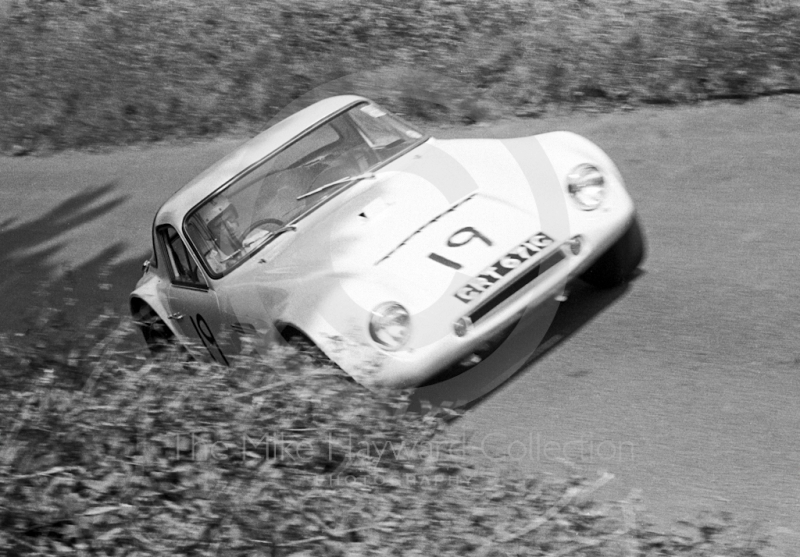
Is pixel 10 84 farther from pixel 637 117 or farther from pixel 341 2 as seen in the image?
pixel 637 117

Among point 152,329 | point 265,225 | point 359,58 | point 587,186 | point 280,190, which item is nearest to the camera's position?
point 587,186

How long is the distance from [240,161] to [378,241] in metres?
1.33

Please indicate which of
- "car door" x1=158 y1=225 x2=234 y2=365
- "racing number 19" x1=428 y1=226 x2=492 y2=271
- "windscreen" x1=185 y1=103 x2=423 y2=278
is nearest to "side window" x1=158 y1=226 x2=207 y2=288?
"car door" x1=158 y1=225 x2=234 y2=365

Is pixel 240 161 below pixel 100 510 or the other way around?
the other way around

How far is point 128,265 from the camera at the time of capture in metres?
9.39

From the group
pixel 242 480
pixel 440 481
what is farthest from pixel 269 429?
pixel 440 481

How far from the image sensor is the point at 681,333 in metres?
5.92

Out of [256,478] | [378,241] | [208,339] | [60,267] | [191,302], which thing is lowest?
[60,267]

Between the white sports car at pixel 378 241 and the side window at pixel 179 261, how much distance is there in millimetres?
15

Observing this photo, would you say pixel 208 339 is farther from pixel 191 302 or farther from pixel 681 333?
pixel 681 333

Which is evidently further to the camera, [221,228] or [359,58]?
[359,58]

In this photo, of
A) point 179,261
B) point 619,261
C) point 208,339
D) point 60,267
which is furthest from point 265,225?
point 60,267

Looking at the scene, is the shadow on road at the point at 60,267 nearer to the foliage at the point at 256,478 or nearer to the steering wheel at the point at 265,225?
the steering wheel at the point at 265,225

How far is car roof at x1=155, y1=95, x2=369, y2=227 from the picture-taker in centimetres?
635
